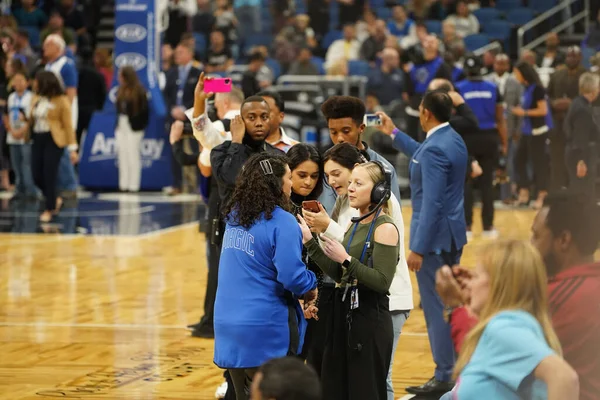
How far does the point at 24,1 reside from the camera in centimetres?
2398

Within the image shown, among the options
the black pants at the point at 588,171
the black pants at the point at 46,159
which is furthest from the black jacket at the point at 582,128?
the black pants at the point at 46,159

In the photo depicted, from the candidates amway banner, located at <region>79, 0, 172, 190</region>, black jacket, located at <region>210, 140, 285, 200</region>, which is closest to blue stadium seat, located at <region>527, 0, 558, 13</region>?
amway banner, located at <region>79, 0, 172, 190</region>

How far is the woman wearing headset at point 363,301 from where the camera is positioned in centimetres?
542

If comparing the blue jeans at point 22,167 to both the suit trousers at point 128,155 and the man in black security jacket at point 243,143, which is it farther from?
the man in black security jacket at point 243,143

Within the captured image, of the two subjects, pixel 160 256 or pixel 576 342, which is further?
pixel 160 256

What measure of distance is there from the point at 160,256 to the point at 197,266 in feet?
2.57

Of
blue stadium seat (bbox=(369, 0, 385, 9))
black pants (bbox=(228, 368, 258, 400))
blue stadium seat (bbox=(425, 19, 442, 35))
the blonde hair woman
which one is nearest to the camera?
the blonde hair woman

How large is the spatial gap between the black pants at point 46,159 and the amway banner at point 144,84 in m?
3.05

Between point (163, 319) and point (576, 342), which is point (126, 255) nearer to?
point (163, 319)

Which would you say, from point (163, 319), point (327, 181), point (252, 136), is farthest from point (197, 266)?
point (327, 181)

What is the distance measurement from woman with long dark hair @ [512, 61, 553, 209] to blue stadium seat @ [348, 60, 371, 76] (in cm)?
533

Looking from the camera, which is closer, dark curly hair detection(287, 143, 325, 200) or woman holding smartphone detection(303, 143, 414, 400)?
woman holding smartphone detection(303, 143, 414, 400)

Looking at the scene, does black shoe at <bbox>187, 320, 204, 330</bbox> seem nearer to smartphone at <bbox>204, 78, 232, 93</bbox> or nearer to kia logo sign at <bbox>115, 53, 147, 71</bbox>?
smartphone at <bbox>204, 78, 232, 93</bbox>

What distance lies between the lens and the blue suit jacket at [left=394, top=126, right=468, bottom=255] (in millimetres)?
7172
